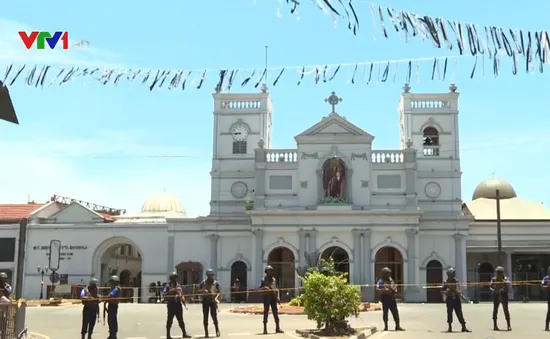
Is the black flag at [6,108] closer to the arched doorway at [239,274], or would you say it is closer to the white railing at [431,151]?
the arched doorway at [239,274]

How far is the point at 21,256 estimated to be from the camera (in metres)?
48.2

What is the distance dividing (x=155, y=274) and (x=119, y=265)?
8.71 metres

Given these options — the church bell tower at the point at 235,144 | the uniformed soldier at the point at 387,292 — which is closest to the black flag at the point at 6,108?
the uniformed soldier at the point at 387,292

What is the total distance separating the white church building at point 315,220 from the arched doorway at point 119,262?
0.22 m

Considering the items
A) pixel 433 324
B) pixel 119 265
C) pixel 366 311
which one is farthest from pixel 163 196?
pixel 433 324

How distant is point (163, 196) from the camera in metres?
62.0

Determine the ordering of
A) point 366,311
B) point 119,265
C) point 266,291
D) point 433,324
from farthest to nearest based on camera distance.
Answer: point 119,265 → point 366,311 → point 433,324 → point 266,291

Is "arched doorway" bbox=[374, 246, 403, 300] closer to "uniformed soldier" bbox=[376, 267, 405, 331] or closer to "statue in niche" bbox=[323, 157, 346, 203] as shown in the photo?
"statue in niche" bbox=[323, 157, 346, 203]

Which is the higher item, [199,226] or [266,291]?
[199,226]

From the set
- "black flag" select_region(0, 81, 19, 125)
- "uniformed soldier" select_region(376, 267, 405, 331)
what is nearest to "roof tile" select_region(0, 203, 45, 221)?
"uniformed soldier" select_region(376, 267, 405, 331)

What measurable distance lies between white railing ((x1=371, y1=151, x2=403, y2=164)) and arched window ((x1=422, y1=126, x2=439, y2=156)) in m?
2.41

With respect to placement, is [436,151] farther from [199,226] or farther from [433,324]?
[433,324]

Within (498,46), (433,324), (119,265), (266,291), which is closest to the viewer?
(498,46)

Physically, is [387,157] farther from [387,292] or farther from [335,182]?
[387,292]
